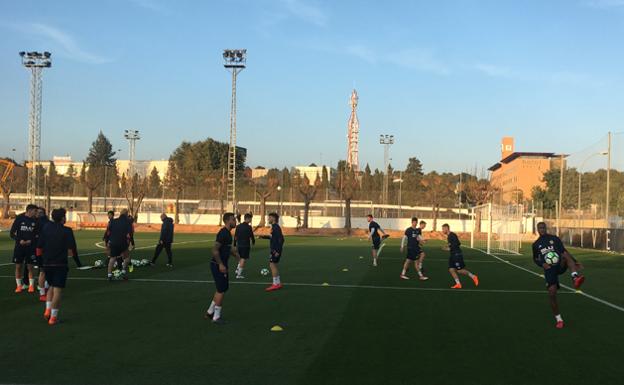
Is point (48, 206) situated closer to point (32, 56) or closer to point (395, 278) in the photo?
point (32, 56)

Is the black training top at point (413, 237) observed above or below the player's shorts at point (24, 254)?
above

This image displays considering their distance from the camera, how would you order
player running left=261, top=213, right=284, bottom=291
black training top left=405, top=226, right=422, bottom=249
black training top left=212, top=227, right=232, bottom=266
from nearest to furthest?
black training top left=212, top=227, right=232, bottom=266 < player running left=261, top=213, right=284, bottom=291 < black training top left=405, top=226, right=422, bottom=249

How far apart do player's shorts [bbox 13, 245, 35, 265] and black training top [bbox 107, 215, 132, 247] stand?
8.77 feet

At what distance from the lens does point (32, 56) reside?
59.5 m

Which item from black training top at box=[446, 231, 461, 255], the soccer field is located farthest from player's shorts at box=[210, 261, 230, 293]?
black training top at box=[446, 231, 461, 255]

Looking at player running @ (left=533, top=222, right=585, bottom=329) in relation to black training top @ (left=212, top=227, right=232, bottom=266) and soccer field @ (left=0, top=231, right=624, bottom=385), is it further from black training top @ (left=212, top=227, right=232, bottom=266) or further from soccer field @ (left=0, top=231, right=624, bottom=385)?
black training top @ (left=212, top=227, right=232, bottom=266)

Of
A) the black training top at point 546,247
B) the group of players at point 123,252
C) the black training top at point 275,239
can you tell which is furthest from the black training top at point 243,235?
the black training top at point 546,247

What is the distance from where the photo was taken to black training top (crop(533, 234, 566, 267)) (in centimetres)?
1116

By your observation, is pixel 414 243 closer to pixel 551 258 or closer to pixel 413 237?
pixel 413 237

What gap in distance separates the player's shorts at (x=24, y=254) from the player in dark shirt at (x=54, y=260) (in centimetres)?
375

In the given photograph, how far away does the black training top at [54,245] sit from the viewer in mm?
10711

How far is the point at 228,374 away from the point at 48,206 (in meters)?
75.7

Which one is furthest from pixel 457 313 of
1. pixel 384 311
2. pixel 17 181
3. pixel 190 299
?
pixel 17 181

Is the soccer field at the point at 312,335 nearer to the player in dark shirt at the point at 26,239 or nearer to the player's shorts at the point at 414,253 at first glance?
the player in dark shirt at the point at 26,239
